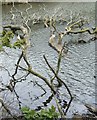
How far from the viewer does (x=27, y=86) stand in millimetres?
20828

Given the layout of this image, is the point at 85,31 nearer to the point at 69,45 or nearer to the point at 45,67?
the point at 69,45

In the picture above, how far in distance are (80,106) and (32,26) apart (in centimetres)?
2079

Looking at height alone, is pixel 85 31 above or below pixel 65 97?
above

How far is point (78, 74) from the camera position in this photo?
2294 cm

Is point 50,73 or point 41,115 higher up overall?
point 50,73

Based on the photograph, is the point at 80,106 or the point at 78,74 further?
the point at 78,74

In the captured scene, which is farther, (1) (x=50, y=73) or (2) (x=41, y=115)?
(1) (x=50, y=73)

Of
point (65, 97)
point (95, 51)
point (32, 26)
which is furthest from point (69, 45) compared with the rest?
point (65, 97)

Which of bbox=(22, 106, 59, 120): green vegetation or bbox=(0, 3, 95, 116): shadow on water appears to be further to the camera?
bbox=(0, 3, 95, 116): shadow on water

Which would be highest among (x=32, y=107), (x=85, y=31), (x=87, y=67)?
→ (x=85, y=31)

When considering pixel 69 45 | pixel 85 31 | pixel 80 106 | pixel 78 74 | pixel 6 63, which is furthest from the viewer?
pixel 85 31

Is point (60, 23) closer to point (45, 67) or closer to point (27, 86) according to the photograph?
point (45, 67)

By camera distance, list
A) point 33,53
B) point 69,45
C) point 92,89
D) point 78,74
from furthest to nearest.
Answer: point 69,45 < point 33,53 < point 78,74 < point 92,89

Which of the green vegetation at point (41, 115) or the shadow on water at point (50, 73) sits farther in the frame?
the shadow on water at point (50, 73)
